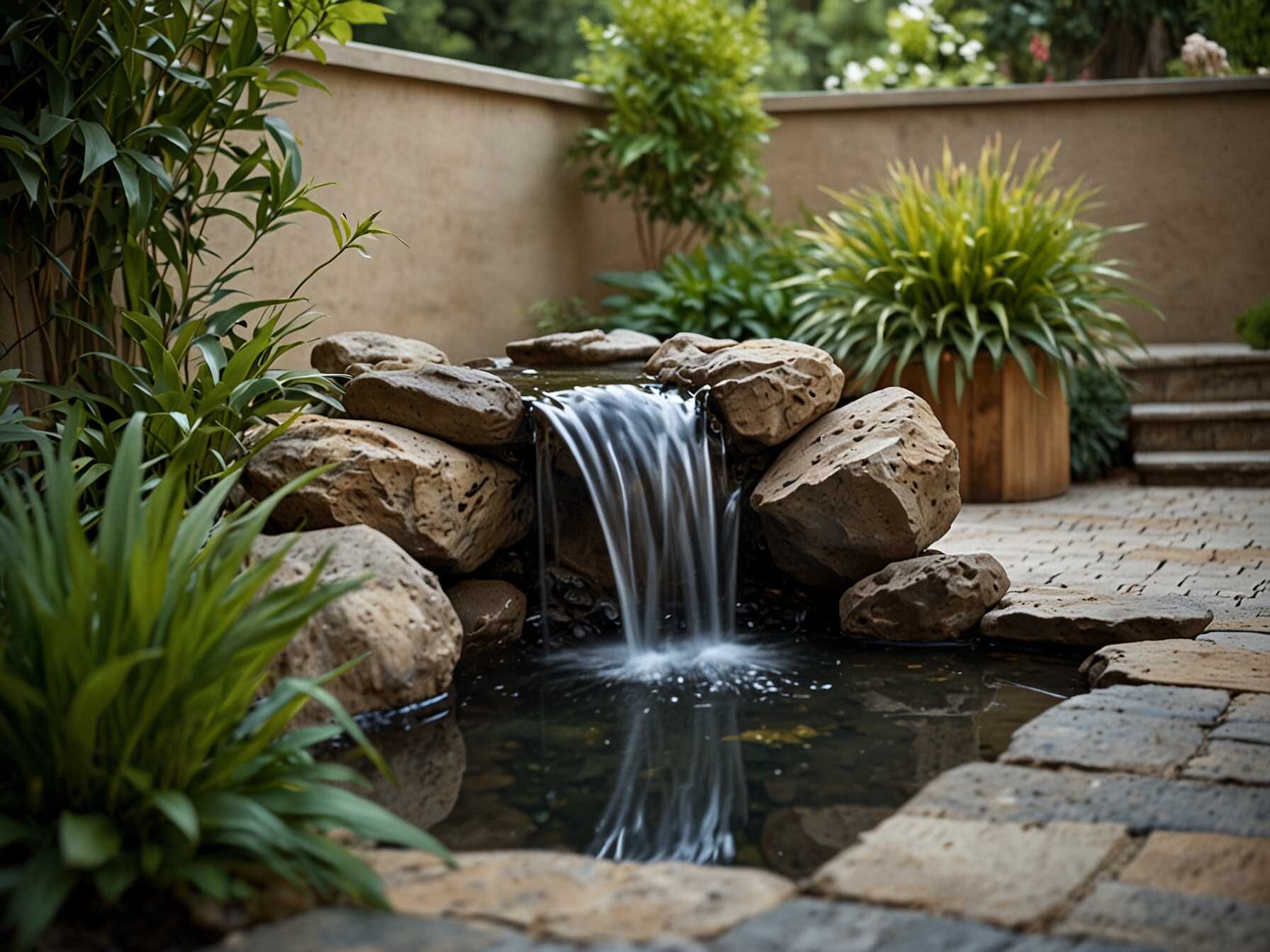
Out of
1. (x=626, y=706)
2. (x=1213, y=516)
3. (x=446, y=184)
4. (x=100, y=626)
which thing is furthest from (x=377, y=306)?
(x=100, y=626)

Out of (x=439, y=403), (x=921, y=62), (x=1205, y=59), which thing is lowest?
(x=439, y=403)

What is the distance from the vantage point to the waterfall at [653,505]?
4.38 metres

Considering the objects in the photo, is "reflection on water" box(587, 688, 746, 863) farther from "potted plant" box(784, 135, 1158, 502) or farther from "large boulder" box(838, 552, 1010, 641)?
"potted plant" box(784, 135, 1158, 502)

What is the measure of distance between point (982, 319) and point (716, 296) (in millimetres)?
1488

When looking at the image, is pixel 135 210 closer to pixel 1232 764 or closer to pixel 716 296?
pixel 1232 764

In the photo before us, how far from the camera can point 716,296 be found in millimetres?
6996

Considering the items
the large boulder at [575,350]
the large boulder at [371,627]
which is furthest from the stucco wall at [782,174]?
the large boulder at [371,627]

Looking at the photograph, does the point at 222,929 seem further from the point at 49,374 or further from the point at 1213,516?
the point at 1213,516

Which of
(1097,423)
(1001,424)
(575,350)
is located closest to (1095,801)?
(575,350)

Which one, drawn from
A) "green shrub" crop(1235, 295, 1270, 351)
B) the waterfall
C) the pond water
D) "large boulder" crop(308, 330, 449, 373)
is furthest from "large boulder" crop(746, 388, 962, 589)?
"green shrub" crop(1235, 295, 1270, 351)

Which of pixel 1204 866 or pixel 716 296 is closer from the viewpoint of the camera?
pixel 1204 866

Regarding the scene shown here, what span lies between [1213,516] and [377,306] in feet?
13.5

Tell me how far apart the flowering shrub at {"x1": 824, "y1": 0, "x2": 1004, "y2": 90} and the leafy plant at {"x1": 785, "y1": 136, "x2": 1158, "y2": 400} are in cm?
401

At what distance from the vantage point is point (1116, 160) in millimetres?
8219
